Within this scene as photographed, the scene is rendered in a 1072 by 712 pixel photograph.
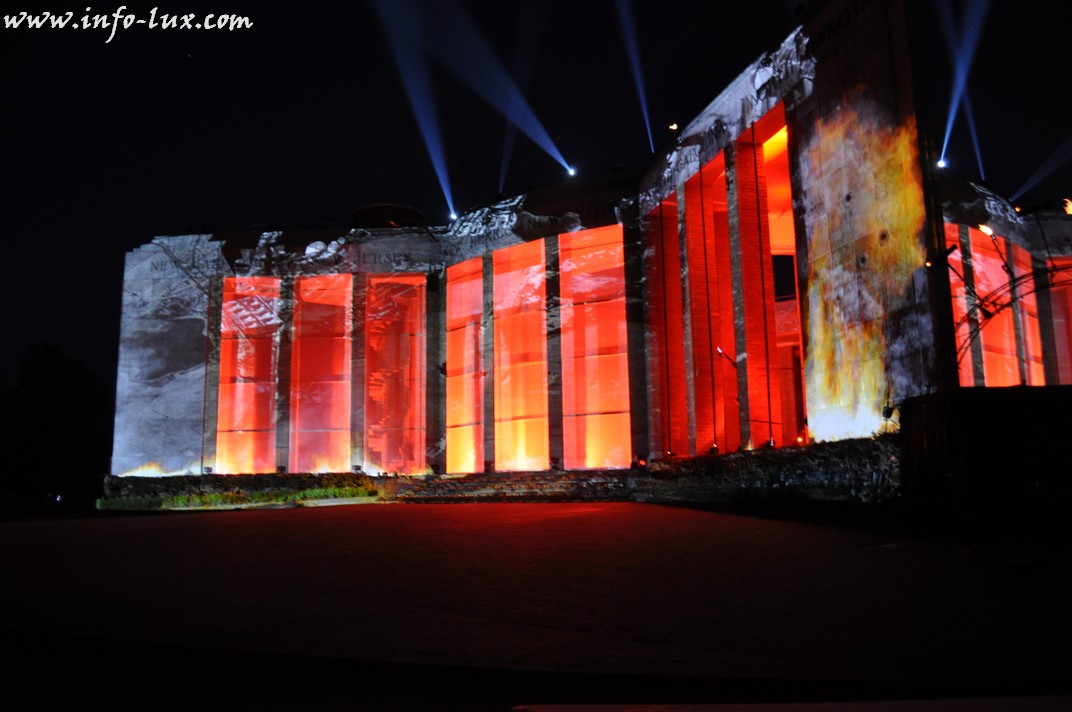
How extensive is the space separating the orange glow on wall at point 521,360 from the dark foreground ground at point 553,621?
14.3m

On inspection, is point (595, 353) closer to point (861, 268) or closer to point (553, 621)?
point (861, 268)

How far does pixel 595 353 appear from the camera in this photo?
22.8 m

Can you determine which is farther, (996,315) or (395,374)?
(395,374)

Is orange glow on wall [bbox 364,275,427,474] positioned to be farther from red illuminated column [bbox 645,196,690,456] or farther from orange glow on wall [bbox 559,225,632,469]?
red illuminated column [bbox 645,196,690,456]

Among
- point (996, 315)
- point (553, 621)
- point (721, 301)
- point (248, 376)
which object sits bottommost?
point (553, 621)

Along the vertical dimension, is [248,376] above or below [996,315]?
below

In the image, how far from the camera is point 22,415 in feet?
116

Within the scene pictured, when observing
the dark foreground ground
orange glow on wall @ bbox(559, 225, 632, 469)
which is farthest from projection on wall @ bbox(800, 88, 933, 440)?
orange glow on wall @ bbox(559, 225, 632, 469)

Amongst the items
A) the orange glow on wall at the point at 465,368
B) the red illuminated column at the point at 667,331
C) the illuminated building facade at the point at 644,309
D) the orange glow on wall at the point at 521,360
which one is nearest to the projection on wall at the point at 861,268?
the illuminated building facade at the point at 644,309

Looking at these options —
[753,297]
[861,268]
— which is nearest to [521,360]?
[753,297]

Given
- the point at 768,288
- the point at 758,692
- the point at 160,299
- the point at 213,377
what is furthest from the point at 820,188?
the point at 160,299

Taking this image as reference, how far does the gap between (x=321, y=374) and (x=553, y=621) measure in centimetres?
2245

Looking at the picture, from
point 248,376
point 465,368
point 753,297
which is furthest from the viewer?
point 248,376

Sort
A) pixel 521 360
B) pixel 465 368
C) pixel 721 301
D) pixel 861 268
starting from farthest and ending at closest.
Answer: pixel 465 368 < pixel 521 360 < pixel 721 301 < pixel 861 268
